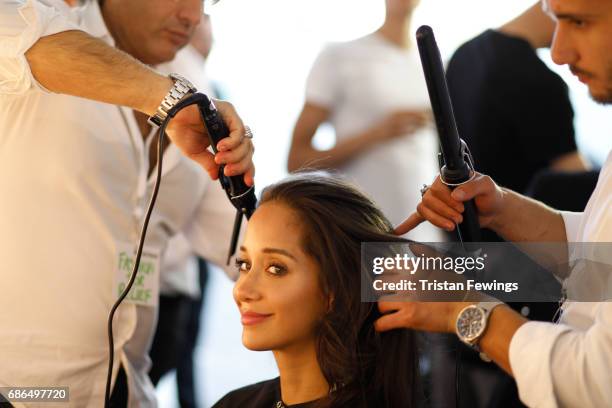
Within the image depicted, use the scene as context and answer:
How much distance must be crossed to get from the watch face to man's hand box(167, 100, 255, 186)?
20.4 inches

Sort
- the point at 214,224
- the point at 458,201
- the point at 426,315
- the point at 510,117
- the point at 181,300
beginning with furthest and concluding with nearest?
the point at 181,300 → the point at 510,117 → the point at 214,224 → the point at 458,201 → the point at 426,315

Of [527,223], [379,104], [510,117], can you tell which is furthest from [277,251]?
[379,104]

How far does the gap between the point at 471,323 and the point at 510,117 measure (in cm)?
135

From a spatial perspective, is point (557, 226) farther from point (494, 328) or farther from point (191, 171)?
point (191, 171)

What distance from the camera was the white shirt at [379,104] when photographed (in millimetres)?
2848

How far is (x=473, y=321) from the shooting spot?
4.54 ft

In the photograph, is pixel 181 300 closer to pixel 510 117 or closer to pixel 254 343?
pixel 510 117

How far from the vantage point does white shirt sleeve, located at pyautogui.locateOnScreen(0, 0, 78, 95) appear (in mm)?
1702

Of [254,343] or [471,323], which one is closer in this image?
[471,323]

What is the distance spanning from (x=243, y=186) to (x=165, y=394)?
2670 millimetres

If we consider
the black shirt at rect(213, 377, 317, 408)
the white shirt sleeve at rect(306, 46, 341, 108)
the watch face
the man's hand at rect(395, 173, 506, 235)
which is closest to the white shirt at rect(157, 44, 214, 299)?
the white shirt sleeve at rect(306, 46, 341, 108)

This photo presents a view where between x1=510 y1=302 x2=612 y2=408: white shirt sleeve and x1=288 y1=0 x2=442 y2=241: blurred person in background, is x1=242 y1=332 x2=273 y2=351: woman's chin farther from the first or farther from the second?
x1=288 y1=0 x2=442 y2=241: blurred person in background

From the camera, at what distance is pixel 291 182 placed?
186 cm

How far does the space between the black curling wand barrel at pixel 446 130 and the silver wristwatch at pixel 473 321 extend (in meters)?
0.26
